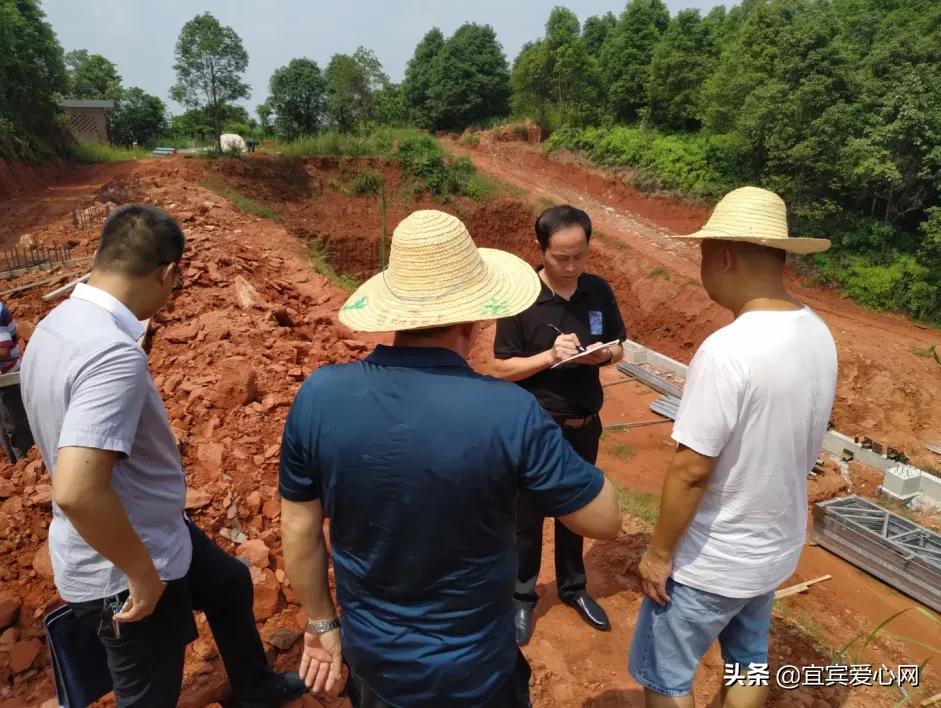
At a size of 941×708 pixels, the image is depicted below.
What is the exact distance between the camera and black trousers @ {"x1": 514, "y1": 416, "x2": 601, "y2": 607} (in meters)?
2.91

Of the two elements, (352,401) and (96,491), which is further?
(96,491)

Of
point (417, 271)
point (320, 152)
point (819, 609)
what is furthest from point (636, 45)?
point (417, 271)

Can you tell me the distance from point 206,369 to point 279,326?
4.28 ft

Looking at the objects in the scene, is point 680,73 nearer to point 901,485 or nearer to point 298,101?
point 298,101

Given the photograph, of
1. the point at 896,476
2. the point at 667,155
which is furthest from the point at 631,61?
the point at 896,476

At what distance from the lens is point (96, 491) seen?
1.55 m

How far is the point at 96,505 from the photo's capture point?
1544mm

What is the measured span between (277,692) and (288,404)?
269cm

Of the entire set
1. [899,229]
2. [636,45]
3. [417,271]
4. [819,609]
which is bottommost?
[819,609]

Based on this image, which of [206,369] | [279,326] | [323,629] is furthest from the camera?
[279,326]

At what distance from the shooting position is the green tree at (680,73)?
21.5 m

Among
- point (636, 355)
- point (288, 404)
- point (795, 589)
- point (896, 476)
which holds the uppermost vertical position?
point (288, 404)

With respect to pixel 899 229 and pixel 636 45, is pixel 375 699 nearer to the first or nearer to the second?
pixel 899 229

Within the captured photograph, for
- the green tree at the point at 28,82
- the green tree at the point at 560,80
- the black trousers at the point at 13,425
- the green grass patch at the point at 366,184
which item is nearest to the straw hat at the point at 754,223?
the black trousers at the point at 13,425
